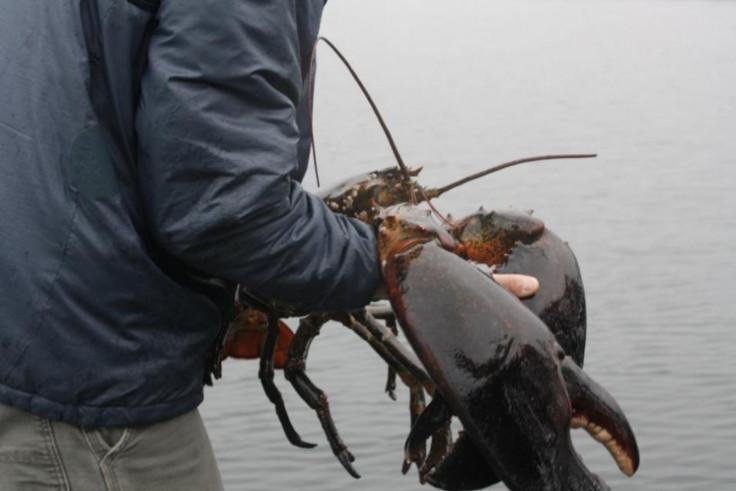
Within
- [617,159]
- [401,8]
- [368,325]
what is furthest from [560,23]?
[368,325]

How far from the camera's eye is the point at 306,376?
4.38 meters

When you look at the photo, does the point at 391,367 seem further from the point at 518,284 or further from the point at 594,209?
the point at 594,209

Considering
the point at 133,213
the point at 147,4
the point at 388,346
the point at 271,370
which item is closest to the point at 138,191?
the point at 133,213

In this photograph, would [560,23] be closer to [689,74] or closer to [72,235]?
[689,74]

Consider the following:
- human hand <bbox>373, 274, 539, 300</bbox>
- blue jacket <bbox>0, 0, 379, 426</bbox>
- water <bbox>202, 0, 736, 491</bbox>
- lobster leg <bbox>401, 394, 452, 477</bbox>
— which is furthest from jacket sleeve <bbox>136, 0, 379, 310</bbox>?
water <bbox>202, 0, 736, 491</bbox>

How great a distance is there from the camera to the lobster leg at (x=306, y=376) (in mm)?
4145

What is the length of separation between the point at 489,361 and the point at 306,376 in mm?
1822

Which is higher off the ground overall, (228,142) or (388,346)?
(228,142)

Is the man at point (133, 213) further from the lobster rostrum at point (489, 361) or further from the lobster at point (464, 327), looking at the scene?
the lobster at point (464, 327)

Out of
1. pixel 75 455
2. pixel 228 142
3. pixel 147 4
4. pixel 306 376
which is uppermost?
pixel 147 4

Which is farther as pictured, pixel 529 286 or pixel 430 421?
pixel 529 286

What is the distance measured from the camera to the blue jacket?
245 centimetres

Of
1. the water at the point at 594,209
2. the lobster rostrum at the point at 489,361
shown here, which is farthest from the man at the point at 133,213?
the water at the point at 594,209

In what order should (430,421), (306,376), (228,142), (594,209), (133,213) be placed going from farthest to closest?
1. (594,209)
2. (306,376)
3. (430,421)
4. (133,213)
5. (228,142)
